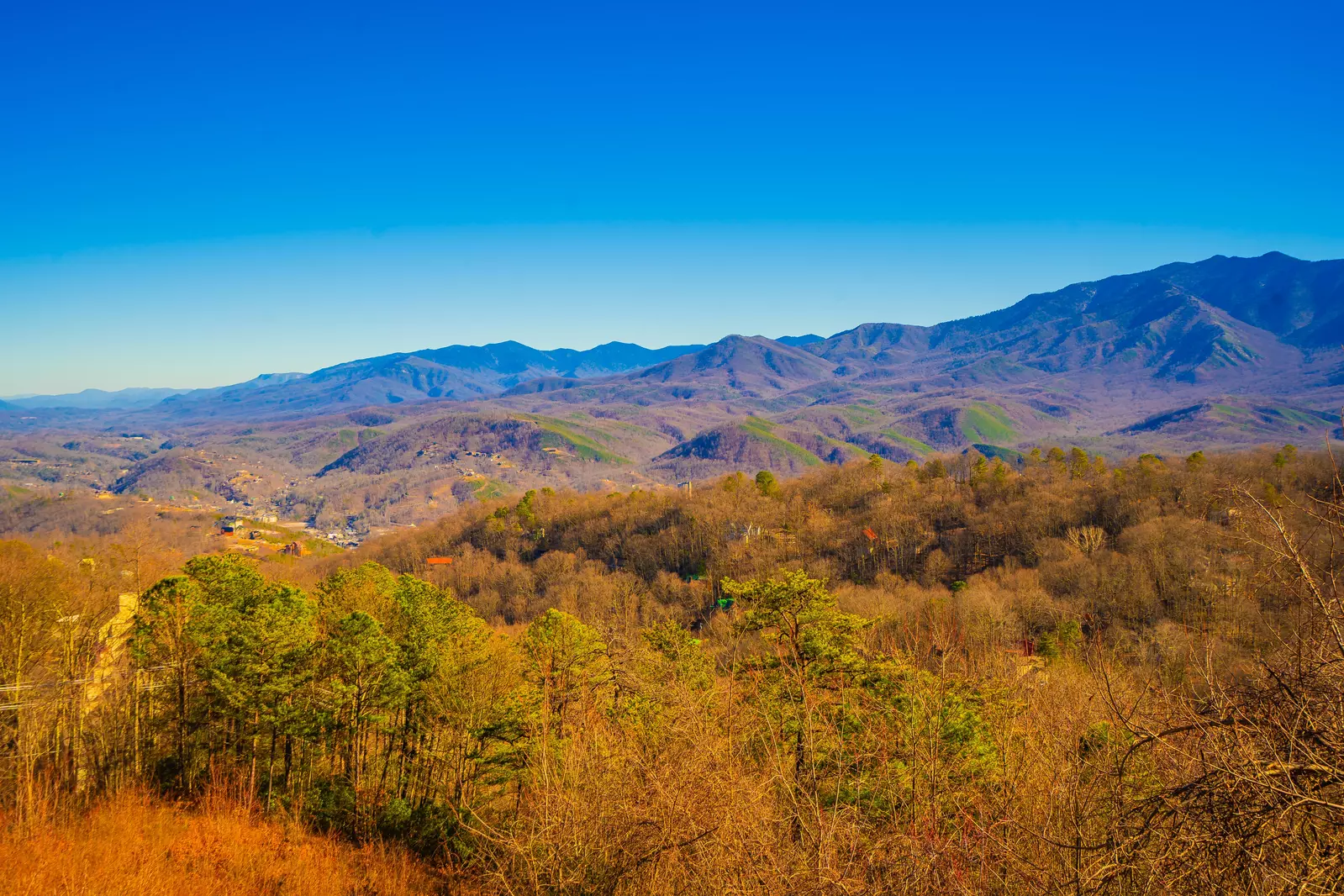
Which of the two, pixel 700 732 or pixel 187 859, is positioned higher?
pixel 700 732

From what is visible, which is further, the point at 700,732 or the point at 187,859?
the point at 187,859

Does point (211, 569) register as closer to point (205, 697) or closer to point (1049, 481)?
point (205, 697)

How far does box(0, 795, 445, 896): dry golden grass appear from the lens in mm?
12531

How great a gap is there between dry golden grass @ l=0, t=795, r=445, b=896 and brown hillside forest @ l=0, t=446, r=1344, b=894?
0.34ft

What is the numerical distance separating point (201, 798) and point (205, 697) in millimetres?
2858

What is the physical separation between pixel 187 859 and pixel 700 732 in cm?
1258

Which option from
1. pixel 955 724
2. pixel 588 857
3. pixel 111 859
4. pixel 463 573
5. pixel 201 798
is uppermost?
pixel 588 857

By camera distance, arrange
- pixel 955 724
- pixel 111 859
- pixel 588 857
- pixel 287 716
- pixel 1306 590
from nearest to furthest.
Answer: pixel 1306 590 < pixel 588 857 < pixel 111 859 < pixel 955 724 < pixel 287 716

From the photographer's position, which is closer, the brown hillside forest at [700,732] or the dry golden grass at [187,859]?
the brown hillside forest at [700,732]

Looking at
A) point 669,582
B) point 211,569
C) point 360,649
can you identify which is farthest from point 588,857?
point 669,582

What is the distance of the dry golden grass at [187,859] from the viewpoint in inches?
493

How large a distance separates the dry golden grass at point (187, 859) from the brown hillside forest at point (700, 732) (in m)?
0.10

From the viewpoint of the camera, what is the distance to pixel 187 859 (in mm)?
14625

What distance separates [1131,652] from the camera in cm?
3719
